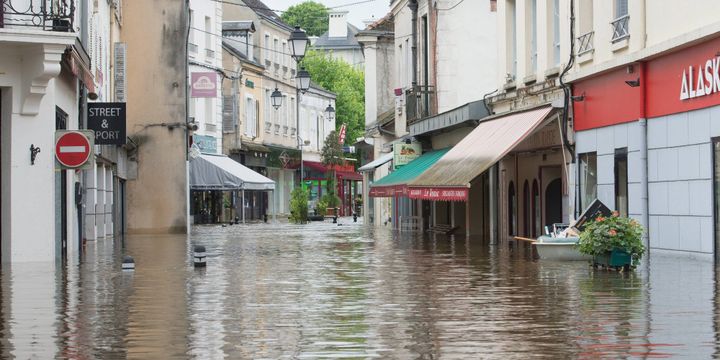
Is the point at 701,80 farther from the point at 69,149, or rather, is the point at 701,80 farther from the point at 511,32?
the point at 511,32

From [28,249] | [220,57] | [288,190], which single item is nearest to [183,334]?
[28,249]

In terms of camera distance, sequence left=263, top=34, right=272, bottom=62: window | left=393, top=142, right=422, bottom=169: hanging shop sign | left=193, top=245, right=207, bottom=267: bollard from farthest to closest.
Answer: left=263, top=34, right=272, bottom=62: window → left=393, top=142, right=422, bottom=169: hanging shop sign → left=193, top=245, right=207, bottom=267: bollard

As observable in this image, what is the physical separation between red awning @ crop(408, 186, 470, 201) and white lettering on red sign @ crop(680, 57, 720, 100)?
7517mm

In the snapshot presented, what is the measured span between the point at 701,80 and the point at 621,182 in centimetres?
527

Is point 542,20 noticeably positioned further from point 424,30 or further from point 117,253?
point 424,30

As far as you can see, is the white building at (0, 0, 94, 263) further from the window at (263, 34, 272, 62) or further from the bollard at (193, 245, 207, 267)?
the window at (263, 34, 272, 62)

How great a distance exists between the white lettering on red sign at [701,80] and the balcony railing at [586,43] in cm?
549

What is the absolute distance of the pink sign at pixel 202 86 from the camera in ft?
184

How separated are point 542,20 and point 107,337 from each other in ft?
77.6

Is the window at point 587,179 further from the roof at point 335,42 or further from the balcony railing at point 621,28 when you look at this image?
the roof at point 335,42

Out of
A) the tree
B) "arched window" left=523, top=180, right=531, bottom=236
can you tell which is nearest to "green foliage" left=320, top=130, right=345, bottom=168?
the tree

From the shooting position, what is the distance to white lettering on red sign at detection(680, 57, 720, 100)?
23.2m

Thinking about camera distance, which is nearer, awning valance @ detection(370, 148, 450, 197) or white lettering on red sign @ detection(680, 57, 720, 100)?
white lettering on red sign @ detection(680, 57, 720, 100)

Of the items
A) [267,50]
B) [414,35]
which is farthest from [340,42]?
[414,35]
